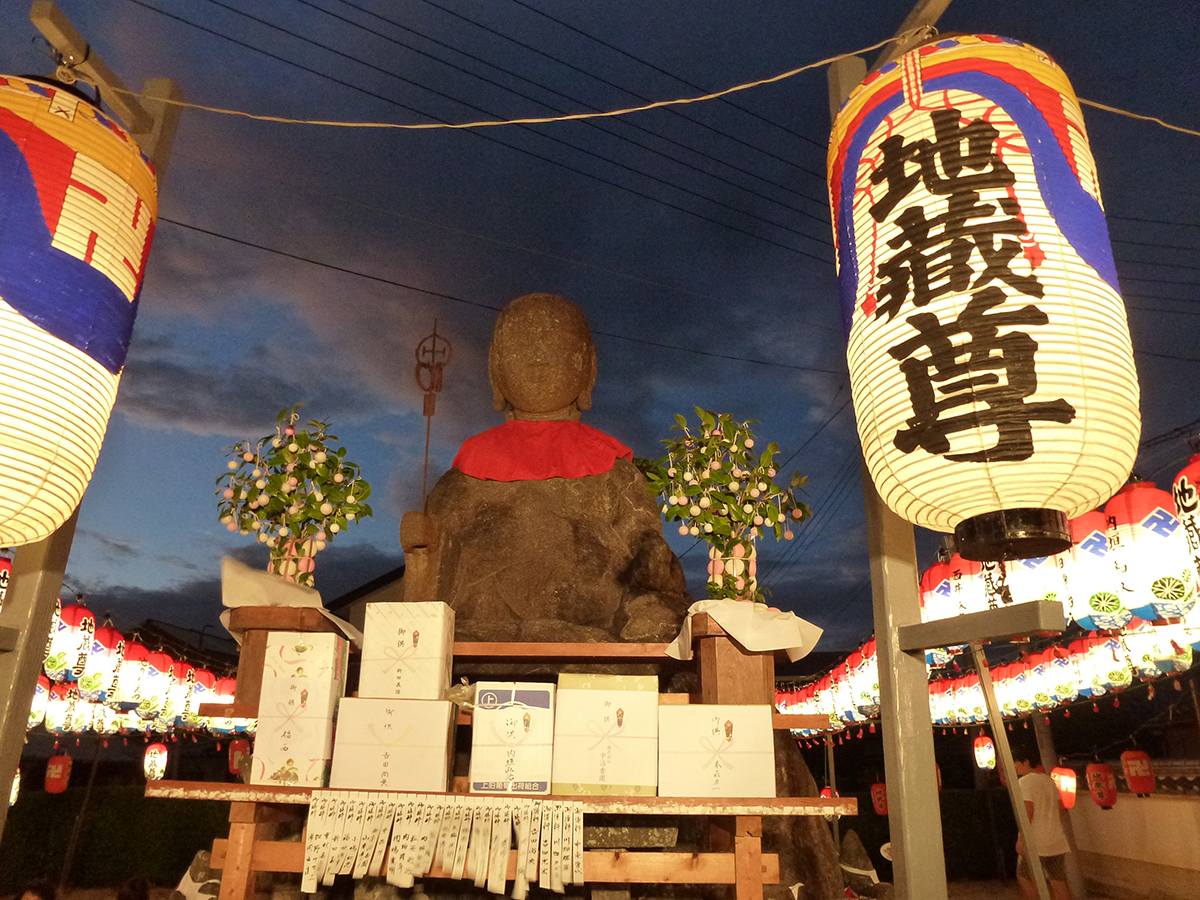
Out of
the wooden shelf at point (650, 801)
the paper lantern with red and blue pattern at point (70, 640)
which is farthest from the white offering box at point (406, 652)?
the paper lantern with red and blue pattern at point (70, 640)

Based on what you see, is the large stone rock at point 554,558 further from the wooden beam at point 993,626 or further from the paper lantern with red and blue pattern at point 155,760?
the paper lantern with red and blue pattern at point 155,760

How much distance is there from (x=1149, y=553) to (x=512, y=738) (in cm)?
420

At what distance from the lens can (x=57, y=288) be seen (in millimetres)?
2510

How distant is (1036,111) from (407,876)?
10.7ft

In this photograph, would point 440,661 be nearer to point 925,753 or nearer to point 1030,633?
point 925,753

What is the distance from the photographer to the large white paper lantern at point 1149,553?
16.7 feet

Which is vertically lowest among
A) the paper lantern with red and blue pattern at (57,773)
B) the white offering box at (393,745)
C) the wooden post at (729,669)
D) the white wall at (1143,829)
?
the white wall at (1143,829)

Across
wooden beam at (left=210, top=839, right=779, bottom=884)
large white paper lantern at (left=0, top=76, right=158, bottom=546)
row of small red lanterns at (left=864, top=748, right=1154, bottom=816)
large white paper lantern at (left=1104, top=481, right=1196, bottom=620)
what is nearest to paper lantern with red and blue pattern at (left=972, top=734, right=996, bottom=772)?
row of small red lanterns at (left=864, top=748, right=1154, bottom=816)

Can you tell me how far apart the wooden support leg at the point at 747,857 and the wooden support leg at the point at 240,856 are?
73.4 inches

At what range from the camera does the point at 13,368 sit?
2338 mm

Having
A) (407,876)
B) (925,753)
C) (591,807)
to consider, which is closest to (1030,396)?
(925,753)

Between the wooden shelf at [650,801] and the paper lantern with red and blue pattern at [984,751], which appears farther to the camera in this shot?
the paper lantern with red and blue pattern at [984,751]

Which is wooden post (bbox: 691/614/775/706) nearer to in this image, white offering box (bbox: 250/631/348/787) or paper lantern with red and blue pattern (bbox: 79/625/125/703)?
white offering box (bbox: 250/631/348/787)

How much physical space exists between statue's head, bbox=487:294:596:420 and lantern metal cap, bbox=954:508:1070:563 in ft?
11.1
